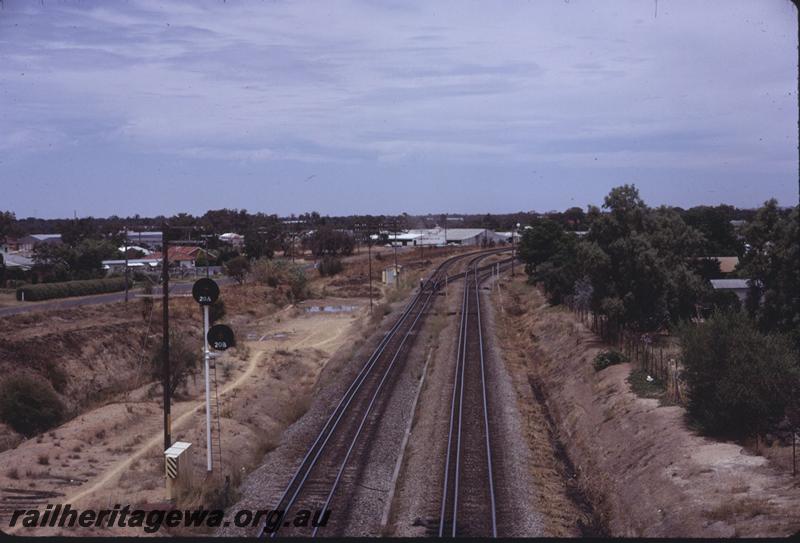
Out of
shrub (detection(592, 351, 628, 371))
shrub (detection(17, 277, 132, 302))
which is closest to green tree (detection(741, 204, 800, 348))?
shrub (detection(592, 351, 628, 371))

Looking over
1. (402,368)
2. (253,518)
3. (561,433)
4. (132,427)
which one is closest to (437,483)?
(253,518)

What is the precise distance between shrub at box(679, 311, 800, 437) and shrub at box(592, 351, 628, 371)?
8.02 m

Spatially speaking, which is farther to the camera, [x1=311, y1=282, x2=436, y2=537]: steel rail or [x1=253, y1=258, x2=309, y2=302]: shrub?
[x1=253, y1=258, x2=309, y2=302]: shrub

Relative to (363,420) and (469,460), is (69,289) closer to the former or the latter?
(363,420)

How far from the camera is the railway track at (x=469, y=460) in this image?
13.3 meters

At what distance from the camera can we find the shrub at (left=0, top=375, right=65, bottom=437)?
2331cm

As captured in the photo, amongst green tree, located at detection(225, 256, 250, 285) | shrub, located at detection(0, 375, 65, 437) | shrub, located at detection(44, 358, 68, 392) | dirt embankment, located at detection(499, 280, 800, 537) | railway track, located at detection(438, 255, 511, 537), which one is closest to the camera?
dirt embankment, located at detection(499, 280, 800, 537)

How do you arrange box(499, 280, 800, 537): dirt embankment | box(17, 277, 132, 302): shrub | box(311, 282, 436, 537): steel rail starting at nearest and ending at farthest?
box(499, 280, 800, 537): dirt embankment < box(311, 282, 436, 537): steel rail < box(17, 277, 132, 302): shrub

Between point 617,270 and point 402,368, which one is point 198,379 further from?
point 617,270

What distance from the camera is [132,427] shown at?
21.6m

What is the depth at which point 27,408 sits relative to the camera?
929 inches

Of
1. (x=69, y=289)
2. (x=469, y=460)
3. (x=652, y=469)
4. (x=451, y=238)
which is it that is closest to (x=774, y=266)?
(x=652, y=469)

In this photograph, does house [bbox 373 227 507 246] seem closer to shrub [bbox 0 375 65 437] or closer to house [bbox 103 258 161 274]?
house [bbox 103 258 161 274]

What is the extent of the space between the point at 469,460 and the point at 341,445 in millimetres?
3233
